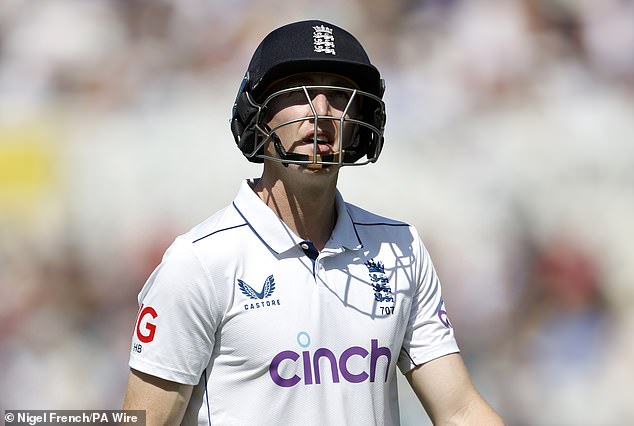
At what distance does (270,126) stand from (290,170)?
0.34ft

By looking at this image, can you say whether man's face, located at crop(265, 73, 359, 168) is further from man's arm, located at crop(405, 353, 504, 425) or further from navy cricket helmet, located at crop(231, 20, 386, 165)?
man's arm, located at crop(405, 353, 504, 425)

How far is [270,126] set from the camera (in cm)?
188

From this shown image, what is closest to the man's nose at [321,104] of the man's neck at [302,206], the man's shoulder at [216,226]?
the man's neck at [302,206]

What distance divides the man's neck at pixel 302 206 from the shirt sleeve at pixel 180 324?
0.81ft

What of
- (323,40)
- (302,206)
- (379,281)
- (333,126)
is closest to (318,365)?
(379,281)

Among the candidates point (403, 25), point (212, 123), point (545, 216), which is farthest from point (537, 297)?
point (212, 123)

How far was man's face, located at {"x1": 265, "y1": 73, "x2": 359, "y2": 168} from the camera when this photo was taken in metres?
1.79

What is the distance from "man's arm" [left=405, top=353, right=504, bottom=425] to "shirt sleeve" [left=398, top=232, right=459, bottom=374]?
0.02 m

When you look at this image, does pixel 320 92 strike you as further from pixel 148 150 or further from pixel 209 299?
pixel 148 150

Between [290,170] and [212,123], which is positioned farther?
[212,123]

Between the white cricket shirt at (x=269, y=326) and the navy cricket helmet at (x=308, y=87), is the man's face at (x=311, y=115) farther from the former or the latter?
the white cricket shirt at (x=269, y=326)
